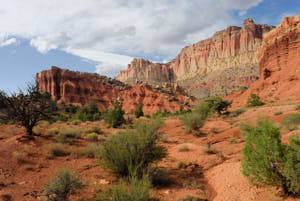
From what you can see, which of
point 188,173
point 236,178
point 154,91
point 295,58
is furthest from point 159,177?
point 154,91

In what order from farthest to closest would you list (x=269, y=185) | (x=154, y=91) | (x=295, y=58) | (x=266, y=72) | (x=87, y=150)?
(x=154, y=91), (x=266, y=72), (x=295, y=58), (x=87, y=150), (x=269, y=185)

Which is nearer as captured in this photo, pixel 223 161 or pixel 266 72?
pixel 223 161

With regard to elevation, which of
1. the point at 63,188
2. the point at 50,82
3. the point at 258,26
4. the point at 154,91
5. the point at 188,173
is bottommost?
the point at 188,173

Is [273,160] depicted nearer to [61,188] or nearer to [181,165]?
[181,165]

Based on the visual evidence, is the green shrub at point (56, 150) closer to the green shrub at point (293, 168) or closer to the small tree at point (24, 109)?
the small tree at point (24, 109)

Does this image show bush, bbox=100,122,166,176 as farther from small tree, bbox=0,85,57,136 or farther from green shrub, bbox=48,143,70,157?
small tree, bbox=0,85,57,136

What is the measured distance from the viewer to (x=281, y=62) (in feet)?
115

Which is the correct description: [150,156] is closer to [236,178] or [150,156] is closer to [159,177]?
[159,177]

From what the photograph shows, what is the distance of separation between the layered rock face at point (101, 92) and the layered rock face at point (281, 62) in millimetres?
26526

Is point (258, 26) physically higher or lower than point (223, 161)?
higher

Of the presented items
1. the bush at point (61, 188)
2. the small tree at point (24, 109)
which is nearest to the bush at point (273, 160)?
the bush at point (61, 188)

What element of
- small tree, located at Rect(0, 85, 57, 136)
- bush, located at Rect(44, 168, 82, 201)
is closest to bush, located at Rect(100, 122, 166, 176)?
bush, located at Rect(44, 168, 82, 201)

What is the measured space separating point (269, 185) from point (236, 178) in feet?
5.09

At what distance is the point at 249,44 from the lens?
109125 mm
